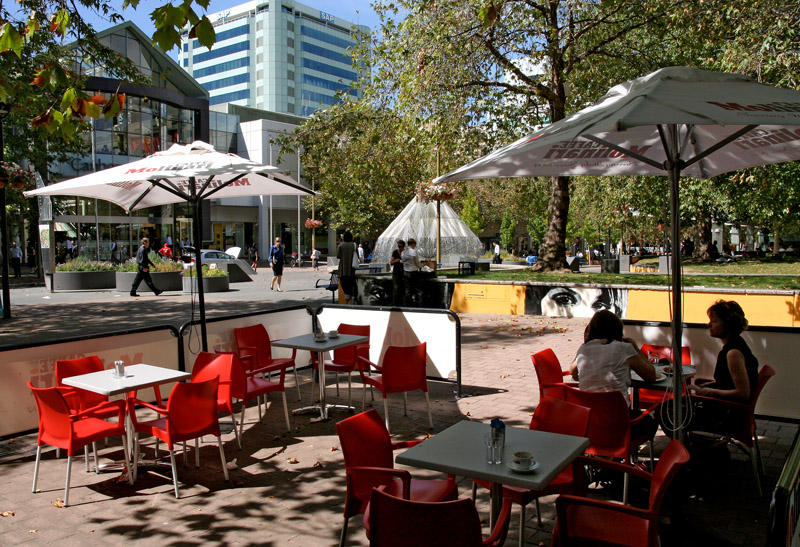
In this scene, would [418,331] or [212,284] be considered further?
[212,284]

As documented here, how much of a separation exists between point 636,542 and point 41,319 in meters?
15.9

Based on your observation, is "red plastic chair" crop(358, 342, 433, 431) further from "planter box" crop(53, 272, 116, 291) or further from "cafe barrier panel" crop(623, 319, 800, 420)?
"planter box" crop(53, 272, 116, 291)

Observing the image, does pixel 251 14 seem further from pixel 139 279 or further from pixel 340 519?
pixel 340 519

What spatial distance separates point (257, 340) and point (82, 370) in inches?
99.8

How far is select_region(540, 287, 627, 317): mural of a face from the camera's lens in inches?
534

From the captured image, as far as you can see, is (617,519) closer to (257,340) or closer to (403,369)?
(403,369)

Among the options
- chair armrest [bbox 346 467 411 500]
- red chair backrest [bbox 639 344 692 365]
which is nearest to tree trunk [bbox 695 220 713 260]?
red chair backrest [bbox 639 344 692 365]

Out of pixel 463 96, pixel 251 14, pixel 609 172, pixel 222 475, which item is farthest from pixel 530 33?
pixel 251 14

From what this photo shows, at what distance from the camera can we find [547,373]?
5.52m

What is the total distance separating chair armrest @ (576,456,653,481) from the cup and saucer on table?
0.54 meters

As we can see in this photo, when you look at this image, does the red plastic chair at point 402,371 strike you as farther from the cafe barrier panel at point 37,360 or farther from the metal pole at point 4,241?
the metal pole at point 4,241

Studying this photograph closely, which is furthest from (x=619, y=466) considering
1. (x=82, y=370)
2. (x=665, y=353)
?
(x=82, y=370)

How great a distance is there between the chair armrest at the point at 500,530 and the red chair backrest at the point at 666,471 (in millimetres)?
784

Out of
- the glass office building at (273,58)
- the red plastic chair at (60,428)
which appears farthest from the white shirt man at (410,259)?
the glass office building at (273,58)
